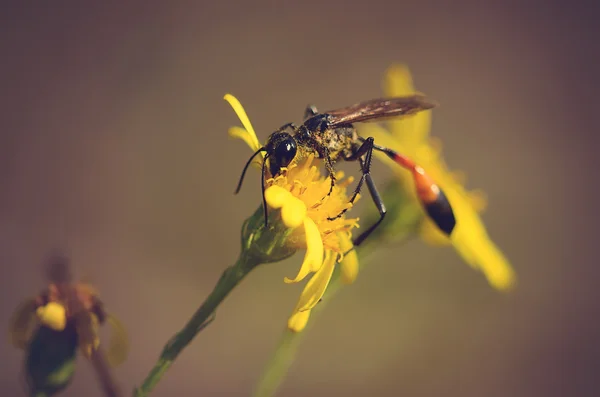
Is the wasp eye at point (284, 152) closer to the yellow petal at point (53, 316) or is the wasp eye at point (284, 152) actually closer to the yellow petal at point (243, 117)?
the yellow petal at point (243, 117)

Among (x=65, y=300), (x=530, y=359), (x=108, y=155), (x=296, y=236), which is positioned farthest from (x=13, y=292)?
(x=530, y=359)

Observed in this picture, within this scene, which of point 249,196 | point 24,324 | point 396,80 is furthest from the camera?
point 249,196

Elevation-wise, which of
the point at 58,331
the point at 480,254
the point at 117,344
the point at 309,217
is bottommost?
the point at 480,254

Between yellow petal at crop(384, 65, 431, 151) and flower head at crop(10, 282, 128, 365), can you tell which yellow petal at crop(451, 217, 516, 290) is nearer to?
yellow petal at crop(384, 65, 431, 151)

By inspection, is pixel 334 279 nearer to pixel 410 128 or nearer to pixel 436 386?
pixel 410 128

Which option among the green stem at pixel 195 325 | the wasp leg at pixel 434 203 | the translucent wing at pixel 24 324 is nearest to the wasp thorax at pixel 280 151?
the green stem at pixel 195 325

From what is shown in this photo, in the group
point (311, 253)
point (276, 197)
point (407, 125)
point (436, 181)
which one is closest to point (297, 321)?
point (311, 253)

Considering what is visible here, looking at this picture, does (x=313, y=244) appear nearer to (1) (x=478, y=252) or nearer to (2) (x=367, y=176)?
(2) (x=367, y=176)
